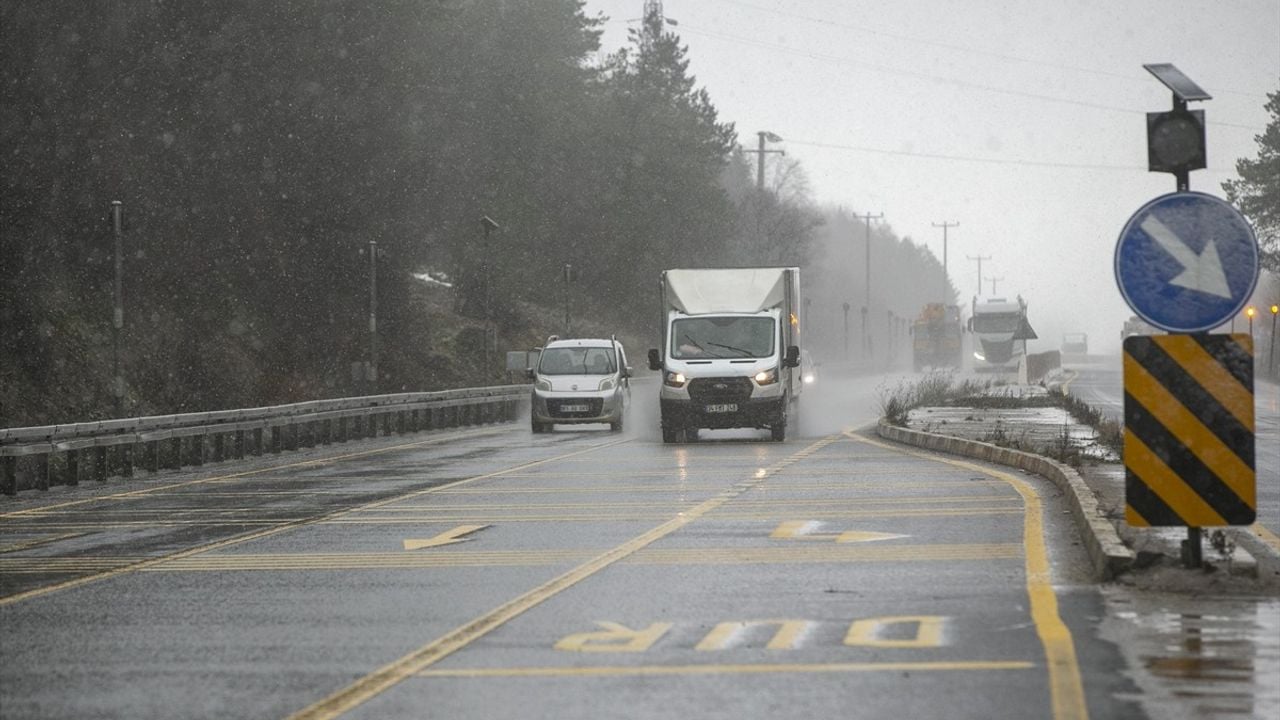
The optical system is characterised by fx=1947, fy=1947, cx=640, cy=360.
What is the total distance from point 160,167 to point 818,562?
1286 inches

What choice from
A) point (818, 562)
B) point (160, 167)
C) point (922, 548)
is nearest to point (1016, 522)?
point (922, 548)

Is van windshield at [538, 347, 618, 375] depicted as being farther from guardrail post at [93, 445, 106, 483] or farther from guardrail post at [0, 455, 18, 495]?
guardrail post at [0, 455, 18, 495]

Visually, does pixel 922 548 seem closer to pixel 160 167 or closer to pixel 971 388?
pixel 160 167

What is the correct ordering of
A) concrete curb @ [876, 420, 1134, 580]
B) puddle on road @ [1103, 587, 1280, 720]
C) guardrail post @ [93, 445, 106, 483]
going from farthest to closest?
guardrail post @ [93, 445, 106, 483] < concrete curb @ [876, 420, 1134, 580] < puddle on road @ [1103, 587, 1280, 720]

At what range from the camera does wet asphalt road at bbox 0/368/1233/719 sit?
320 inches

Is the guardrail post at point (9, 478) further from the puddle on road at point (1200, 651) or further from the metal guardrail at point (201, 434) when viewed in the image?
the puddle on road at point (1200, 651)

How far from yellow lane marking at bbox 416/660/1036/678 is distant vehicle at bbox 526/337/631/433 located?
30.8m

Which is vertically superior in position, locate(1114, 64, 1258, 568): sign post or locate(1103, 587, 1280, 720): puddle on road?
locate(1114, 64, 1258, 568): sign post

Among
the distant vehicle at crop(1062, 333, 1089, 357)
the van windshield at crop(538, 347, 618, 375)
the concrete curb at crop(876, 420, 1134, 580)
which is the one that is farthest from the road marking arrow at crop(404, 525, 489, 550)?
the distant vehicle at crop(1062, 333, 1089, 357)

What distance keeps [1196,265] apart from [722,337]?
74.1 feet

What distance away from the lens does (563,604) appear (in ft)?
36.6

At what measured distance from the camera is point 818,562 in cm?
1321

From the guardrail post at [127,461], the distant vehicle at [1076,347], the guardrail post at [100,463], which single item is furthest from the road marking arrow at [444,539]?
the distant vehicle at [1076,347]

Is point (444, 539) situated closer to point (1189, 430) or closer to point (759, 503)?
point (759, 503)
